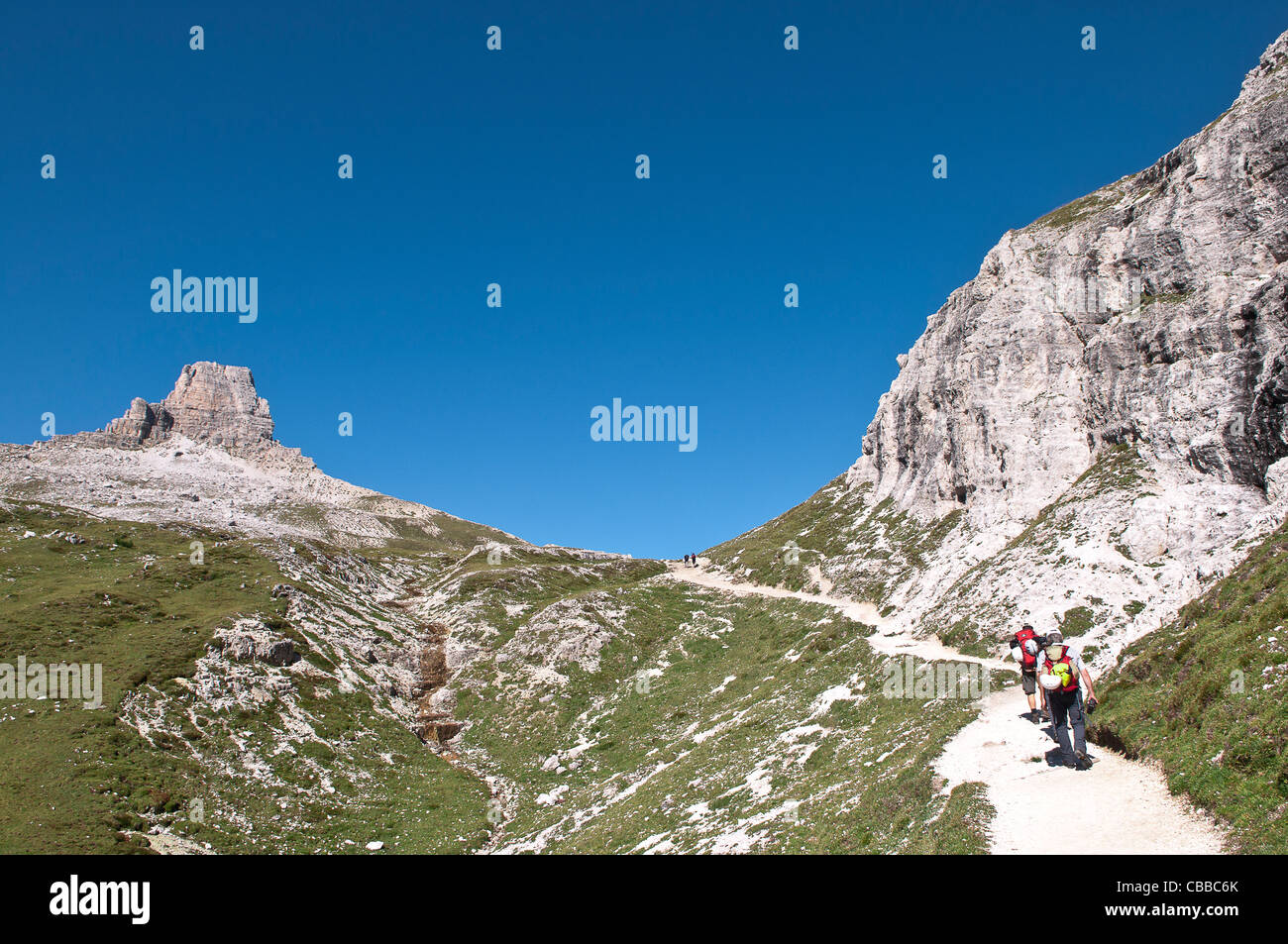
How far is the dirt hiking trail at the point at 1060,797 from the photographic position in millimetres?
15242

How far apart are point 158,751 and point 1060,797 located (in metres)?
51.3

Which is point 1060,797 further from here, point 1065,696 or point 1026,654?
point 1026,654

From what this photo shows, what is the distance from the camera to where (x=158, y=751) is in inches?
1668

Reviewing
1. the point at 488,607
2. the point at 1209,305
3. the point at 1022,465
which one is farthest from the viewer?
the point at 488,607

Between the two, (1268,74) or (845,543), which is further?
(845,543)

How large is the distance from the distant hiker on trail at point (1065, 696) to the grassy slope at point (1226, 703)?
1535 mm

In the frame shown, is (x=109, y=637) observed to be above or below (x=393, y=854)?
above

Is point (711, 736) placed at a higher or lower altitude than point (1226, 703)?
lower

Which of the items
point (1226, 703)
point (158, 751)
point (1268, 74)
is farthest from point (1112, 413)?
point (158, 751)

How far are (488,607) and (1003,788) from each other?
7736cm

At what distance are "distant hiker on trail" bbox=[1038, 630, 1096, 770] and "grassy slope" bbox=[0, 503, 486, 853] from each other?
3539cm
